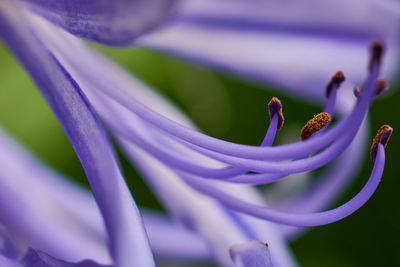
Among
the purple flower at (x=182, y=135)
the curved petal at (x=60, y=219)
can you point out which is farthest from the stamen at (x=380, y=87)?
the curved petal at (x=60, y=219)

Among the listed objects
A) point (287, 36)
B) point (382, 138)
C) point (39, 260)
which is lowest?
point (39, 260)

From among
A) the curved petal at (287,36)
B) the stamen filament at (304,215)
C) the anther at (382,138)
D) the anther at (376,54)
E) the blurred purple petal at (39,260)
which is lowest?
the blurred purple petal at (39,260)

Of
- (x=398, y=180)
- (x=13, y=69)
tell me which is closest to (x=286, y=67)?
(x=398, y=180)

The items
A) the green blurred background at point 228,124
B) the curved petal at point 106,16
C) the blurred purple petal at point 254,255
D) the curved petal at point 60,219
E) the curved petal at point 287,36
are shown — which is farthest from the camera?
the green blurred background at point 228,124

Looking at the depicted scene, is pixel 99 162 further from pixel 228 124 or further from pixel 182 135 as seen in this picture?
pixel 228 124

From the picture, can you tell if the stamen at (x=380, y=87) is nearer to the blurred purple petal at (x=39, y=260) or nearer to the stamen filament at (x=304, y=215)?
the stamen filament at (x=304, y=215)

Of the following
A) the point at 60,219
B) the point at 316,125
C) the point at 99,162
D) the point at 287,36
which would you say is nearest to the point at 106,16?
the point at 99,162
